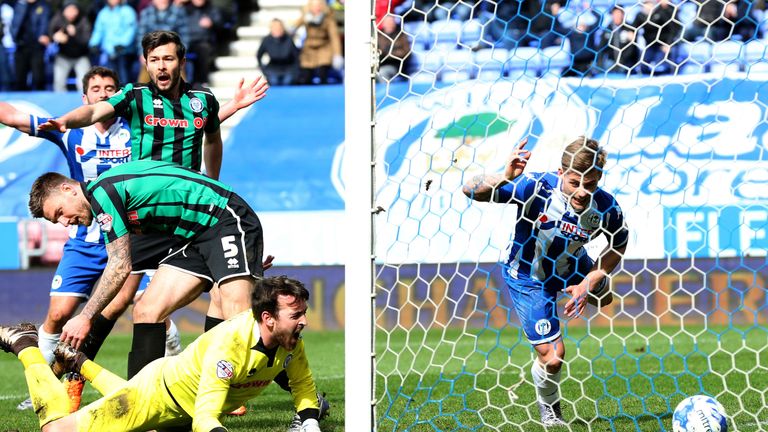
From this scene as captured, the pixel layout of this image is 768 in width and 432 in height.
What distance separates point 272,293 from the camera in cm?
439

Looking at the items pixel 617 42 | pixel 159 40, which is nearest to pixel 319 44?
pixel 617 42

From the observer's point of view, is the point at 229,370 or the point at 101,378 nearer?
the point at 229,370

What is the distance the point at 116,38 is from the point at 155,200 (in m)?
10.2

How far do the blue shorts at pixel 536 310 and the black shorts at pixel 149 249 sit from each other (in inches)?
77.1

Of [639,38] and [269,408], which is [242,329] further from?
[639,38]

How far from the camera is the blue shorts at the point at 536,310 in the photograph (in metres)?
5.77

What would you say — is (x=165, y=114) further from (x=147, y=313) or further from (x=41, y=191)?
(x=147, y=313)

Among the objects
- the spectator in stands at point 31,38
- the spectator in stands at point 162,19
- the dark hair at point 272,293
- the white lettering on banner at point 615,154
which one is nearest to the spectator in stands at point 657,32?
the white lettering on banner at point 615,154

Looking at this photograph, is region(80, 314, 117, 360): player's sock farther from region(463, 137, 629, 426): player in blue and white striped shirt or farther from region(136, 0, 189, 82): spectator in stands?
region(136, 0, 189, 82): spectator in stands

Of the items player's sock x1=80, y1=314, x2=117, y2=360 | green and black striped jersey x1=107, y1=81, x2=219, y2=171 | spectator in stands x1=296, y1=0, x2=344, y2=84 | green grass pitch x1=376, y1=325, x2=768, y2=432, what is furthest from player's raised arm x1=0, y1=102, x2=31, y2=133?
spectator in stands x1=296, y1=0, x2=344, y2=84

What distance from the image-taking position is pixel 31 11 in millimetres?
14852

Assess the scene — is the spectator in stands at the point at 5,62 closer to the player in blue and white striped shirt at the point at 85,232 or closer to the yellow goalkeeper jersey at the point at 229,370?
the player in blue and white striped shirt at the point at 85,232

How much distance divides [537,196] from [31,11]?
11.2 meters

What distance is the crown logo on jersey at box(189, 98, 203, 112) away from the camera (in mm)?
5816
